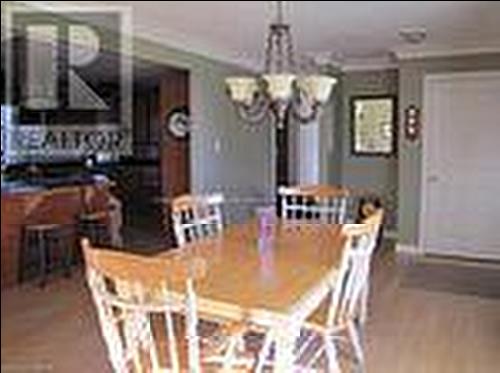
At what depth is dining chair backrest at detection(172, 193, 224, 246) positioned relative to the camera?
333 cm

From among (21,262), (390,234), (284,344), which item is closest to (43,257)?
(21,262)

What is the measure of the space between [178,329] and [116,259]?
1.23m

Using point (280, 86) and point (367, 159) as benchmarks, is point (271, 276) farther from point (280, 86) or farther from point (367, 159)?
point (367, 159)

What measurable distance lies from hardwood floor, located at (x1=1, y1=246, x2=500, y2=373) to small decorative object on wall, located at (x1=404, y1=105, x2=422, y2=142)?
1.58m

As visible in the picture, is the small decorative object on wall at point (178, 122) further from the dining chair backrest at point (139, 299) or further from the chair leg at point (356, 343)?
the dining chair backrest at point (139, 299)

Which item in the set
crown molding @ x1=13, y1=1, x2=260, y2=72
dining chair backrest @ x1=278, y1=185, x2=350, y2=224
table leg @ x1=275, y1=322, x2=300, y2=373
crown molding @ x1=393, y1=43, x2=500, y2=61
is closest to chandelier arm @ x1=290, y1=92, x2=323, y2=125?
crown molding @ x1=13, y1=1, x2=260, y2=72

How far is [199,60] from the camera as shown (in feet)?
16.7

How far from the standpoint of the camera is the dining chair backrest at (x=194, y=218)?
3332 mm

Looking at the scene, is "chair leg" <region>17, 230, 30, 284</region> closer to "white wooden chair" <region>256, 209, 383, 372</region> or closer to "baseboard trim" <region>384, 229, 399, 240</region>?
"white wooden chair" <region>256, 209, 383, 372</region>

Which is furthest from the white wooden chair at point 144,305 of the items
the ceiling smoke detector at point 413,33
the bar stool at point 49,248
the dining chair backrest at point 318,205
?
the bar stool at point 49,248

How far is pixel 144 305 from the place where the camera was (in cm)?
206

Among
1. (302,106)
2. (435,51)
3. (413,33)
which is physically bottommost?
(302,106)

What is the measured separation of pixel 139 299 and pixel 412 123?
4857 millimetres

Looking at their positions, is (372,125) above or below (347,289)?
above
